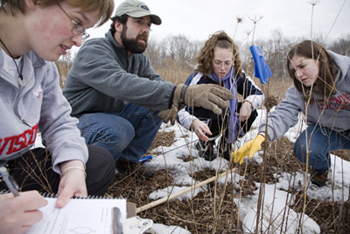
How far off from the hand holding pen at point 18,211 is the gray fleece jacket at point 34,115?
17.8 inches

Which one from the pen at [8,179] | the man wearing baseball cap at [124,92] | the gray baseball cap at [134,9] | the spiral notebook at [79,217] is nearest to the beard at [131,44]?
the man wearing baseball cap at [124,92]

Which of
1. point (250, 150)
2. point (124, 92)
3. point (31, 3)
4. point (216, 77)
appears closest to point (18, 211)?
point (31, 3)

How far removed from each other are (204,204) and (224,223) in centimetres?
27

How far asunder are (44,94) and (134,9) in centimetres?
134

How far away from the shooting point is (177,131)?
379cm

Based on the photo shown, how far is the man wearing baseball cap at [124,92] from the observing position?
1716mm

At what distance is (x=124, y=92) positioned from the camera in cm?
175

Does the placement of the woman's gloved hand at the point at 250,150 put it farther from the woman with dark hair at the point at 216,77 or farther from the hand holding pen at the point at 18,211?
the hand holding pen at the point at 18,211

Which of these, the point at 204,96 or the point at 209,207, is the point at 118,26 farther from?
the point at 209,207

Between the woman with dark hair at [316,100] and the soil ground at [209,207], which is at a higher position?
the woman with dark hair at [316,100]

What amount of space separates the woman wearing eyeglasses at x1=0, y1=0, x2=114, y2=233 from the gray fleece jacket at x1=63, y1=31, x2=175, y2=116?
0.48 m

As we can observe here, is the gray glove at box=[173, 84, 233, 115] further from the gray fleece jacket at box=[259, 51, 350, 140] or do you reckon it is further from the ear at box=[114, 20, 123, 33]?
the ear at box=[114, 20, 123, 33]

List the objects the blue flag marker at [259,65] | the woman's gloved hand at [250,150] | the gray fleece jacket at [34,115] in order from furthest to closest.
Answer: the woman's gloved hand at [250,150] < the blue flag marker at [259,65] < the gray fleece jacket at [34,115]

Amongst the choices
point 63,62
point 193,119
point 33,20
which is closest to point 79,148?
point 33,20
